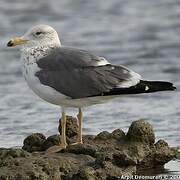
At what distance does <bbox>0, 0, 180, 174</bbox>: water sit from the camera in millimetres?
11297

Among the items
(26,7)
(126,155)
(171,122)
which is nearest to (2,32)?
(26,7)

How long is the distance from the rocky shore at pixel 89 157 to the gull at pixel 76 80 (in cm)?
26

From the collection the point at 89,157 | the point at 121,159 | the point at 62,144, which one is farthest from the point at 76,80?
the point at 121,159

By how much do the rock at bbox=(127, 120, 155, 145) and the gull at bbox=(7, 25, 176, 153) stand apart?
1.21 ft

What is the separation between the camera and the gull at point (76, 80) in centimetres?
892

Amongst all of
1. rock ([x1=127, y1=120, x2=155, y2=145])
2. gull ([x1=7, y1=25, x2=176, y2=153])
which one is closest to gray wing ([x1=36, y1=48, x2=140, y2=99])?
gull ([x1=7, y1=25, x2=176, y2=153])

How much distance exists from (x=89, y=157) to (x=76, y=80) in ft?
3.31

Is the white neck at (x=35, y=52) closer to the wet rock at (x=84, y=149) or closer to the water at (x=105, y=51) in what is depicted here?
the wet rock at (x=84, y=149)

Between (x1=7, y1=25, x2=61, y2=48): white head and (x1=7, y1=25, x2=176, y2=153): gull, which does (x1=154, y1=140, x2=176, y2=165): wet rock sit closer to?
(x1=7, y1=25, x2=176, y2=153): gull

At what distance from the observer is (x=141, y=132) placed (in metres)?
9.01

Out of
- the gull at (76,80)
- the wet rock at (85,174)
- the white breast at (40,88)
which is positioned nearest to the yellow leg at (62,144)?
the gull at (76,80)

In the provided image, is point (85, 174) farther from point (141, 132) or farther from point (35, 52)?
point (35, 52)

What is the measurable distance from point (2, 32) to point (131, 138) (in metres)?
9.12

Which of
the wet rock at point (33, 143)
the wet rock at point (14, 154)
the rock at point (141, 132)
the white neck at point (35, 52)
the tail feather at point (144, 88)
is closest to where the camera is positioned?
the wet rock at point (14, 154)
